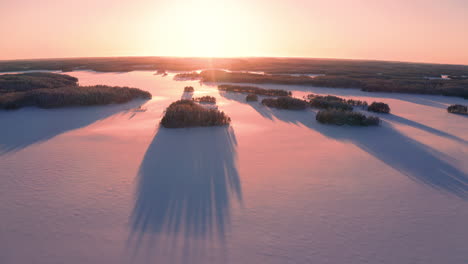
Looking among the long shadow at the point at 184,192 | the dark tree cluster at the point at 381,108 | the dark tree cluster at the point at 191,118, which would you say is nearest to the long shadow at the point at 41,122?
the dark tree cluster at the point at 191,118

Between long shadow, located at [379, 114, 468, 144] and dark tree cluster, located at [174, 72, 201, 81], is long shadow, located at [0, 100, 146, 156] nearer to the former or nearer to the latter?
long shadow, located at [379, 114, 468, 144]

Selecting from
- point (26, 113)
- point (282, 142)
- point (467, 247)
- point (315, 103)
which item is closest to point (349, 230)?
point (467, 247)

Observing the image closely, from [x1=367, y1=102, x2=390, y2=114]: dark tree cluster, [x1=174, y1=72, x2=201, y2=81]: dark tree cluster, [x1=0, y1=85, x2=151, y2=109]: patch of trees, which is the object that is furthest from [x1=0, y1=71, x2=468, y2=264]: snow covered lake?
[x1=174, y1=72, x2=201, y2=81]: dark tree cluster

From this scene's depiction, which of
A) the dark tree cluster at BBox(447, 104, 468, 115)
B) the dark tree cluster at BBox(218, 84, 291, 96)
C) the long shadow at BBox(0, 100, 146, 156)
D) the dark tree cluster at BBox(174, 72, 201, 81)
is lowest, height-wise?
the long shadow at BBox(0, 100, 146, 156)

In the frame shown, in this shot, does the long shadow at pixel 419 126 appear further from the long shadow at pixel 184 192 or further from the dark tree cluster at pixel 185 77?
the dark tree cluster at pixel 185 77

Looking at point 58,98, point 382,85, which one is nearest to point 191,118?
point 58,98

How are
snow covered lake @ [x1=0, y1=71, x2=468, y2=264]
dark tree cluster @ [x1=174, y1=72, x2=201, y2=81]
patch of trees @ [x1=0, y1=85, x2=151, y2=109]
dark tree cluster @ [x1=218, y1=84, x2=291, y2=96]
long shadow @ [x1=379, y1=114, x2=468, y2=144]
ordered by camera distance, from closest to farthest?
snow covered lake @ [x1=0, y1=71, x2=468, y2=264], long shadow @ [x1=379, y1=114, x2=468, y2=144], patch of trees @ [x1=0, y1=85, x2=151, y2=109], dark tree cluster @ [x1=218, y1=84, x2=291, y2=96], dark tree cluster @ [x1=174, y1=72, x2=201, y2=81]

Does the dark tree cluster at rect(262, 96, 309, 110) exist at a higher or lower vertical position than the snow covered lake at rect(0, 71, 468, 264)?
higher

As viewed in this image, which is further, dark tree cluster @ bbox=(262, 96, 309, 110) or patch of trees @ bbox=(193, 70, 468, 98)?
patch of trees @ bbox=(193, 70, 468, 98)
